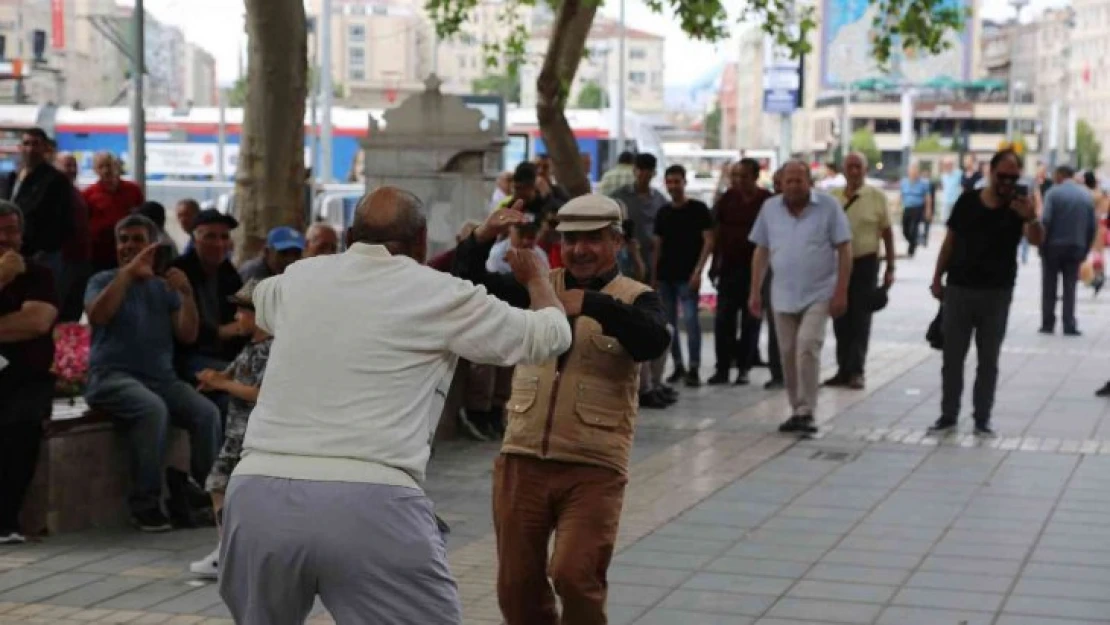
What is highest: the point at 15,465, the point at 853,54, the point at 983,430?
the point at 853,54

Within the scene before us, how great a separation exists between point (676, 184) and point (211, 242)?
6384 mm

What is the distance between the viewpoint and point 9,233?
367 inches

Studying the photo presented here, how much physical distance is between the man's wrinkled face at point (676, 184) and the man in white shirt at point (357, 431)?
37.1 ft

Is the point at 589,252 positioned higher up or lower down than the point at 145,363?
higher up

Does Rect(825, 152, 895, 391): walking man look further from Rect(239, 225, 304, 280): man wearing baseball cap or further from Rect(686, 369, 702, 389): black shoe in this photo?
Rect(239, 225, 304, 280): man wearing baseball cap

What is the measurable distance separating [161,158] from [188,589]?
1656 inches

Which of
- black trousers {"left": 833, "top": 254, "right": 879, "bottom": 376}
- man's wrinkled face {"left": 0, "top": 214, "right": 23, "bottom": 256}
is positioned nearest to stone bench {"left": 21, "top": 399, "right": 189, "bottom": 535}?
man's wrinkled face {"left": 0, "top": 214, "right": 23, "bottom": 256}

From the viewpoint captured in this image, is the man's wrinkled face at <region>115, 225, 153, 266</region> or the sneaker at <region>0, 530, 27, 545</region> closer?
the sneaker at <region>0, 530, 27, 545</region>

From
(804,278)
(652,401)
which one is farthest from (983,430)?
(652,401)

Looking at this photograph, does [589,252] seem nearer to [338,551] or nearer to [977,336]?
[338,551]

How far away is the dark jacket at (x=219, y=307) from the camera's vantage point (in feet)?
34.3

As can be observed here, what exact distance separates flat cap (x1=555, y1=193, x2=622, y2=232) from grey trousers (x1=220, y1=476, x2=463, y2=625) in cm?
163

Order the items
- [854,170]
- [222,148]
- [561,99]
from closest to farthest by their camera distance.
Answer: [854,170]
[561,99]
[222,148]

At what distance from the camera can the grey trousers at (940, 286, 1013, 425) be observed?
A: 13.1 metres
